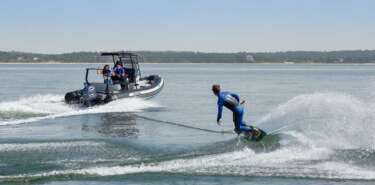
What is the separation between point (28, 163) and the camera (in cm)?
1315

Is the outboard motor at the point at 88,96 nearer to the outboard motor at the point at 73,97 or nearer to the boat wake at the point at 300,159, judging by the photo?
the outboard motor at the point at 73,97

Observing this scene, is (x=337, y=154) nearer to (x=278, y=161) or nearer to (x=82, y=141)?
(x=278, y=161)

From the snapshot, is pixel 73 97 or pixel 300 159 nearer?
pixel 300 159

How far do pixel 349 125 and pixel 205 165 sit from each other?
6.09 m

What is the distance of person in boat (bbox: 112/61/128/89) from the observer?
28453mm

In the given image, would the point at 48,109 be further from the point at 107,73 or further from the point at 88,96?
the point at 107,73

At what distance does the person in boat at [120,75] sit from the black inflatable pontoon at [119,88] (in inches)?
5.7

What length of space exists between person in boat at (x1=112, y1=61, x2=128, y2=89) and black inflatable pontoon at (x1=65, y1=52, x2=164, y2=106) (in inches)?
5.7

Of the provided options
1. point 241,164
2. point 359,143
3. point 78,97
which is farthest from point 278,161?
point 78,97

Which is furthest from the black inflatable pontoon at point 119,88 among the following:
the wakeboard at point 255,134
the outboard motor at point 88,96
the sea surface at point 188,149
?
the wakeboard at point 255,134

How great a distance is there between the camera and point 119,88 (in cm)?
2861

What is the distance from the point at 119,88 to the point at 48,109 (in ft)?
11.1

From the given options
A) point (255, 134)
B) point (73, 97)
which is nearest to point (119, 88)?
→ point (73, 97)

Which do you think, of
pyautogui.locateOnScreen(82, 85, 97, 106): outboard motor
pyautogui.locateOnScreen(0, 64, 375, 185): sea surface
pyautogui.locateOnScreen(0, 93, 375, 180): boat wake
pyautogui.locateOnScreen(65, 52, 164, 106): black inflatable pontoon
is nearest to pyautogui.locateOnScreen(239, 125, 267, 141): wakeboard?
pyautogui.locateOnScreen(0, 64, 375, 185): sea surface
